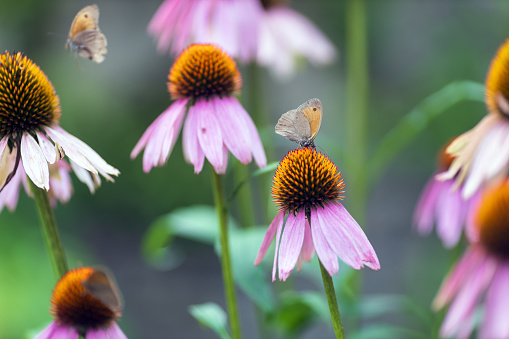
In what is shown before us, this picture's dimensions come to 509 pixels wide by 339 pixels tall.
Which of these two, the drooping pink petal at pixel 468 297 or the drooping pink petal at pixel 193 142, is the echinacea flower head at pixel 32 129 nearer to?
the drooping pink petal at pixel 193 142

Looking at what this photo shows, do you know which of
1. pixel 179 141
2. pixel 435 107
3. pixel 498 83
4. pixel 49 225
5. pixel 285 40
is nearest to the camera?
pixel 49 225

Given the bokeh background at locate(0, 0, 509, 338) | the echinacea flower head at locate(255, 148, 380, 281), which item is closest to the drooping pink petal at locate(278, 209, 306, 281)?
the echinacea flower head at locate(255, 148, 380, 281)

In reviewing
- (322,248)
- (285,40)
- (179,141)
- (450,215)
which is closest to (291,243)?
(322,248)

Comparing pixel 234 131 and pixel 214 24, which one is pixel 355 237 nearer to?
pixel 234 131

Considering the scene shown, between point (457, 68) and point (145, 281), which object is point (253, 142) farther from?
point (457, 68)

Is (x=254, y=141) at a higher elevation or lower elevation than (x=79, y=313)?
higher

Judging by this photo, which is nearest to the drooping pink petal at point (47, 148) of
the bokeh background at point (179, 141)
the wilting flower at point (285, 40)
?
the wilting flower at point (285, 40)

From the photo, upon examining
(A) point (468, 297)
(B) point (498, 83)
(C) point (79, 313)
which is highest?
(B) point (498, 83)
